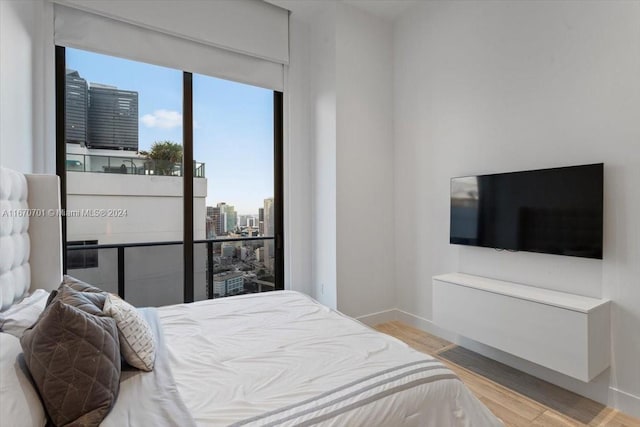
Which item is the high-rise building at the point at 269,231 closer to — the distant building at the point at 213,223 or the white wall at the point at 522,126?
the distant building at the point at 213,223

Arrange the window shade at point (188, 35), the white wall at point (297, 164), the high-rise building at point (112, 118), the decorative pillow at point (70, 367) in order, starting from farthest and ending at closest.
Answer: the white wall at point (297, 164) < the high-rise building at point (112, 118) < the window shade at point (188, 35) < the decorative pillow at point (70, 367)

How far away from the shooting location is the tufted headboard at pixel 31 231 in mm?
1680

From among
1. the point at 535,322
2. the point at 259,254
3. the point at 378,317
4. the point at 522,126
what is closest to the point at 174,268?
the point at 259,254

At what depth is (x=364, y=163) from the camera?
344 cm

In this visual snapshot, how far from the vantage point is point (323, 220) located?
11.3 ft

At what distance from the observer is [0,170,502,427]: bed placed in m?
1.01

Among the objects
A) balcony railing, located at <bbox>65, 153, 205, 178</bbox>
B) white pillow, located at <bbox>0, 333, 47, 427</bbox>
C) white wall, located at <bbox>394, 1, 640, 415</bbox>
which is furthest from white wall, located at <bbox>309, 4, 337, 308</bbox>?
white pillow, located at <bbox>0, 333, 47, 427</bbox>

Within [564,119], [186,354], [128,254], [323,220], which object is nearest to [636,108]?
[564,119]

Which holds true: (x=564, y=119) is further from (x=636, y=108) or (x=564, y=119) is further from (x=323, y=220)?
(x=323, y=220)

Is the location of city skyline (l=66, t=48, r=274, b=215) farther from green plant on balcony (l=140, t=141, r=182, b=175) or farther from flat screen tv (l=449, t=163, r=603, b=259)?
flat screen tv (l=449, t=163, r=603, b=259)

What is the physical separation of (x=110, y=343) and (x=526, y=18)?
3.27 metres

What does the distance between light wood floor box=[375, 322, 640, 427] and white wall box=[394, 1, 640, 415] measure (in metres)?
0.09

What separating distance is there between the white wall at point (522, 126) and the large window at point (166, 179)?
1491mm

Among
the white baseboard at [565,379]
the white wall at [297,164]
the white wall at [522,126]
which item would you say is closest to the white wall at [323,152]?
the white wall at [297,164]
